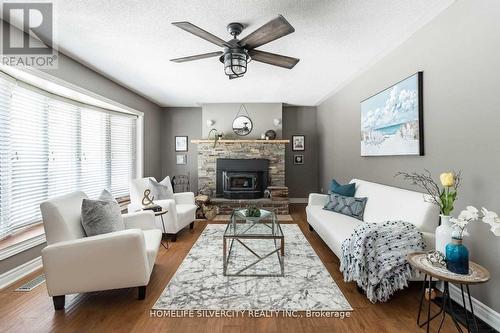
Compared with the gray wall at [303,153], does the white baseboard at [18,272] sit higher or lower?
lower

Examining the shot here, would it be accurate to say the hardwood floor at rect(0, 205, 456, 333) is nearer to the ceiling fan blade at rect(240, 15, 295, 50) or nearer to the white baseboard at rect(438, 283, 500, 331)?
the white baseboard at rect(438, 283, 500, 331)

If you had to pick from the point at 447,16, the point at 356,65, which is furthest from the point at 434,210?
the point at 356,65

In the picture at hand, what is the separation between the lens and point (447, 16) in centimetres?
218

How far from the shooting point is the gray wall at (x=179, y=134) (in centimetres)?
647

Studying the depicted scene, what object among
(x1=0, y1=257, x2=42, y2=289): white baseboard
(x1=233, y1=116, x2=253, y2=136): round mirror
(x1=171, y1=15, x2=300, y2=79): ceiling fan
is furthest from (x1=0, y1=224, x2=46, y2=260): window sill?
(x1=233, y1=116, x2=253, y2=136): round mirror

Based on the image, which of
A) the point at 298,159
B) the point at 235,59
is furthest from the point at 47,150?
the point at 298,159

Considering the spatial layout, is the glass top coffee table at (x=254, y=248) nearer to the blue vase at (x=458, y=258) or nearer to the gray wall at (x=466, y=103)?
the blue vase at (x=458, y=258)

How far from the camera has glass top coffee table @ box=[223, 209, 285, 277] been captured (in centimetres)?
254

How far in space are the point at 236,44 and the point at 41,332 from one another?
2.77 meters

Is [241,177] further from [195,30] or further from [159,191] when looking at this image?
[195,30]

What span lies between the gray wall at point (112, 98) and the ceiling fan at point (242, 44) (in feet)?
6.32

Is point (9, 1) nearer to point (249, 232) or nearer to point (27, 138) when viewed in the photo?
point (27, 138)

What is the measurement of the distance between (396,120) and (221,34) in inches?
89.2

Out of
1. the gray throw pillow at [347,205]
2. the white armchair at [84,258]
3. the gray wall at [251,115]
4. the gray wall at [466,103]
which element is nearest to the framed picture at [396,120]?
the gray wall at [466,103]
